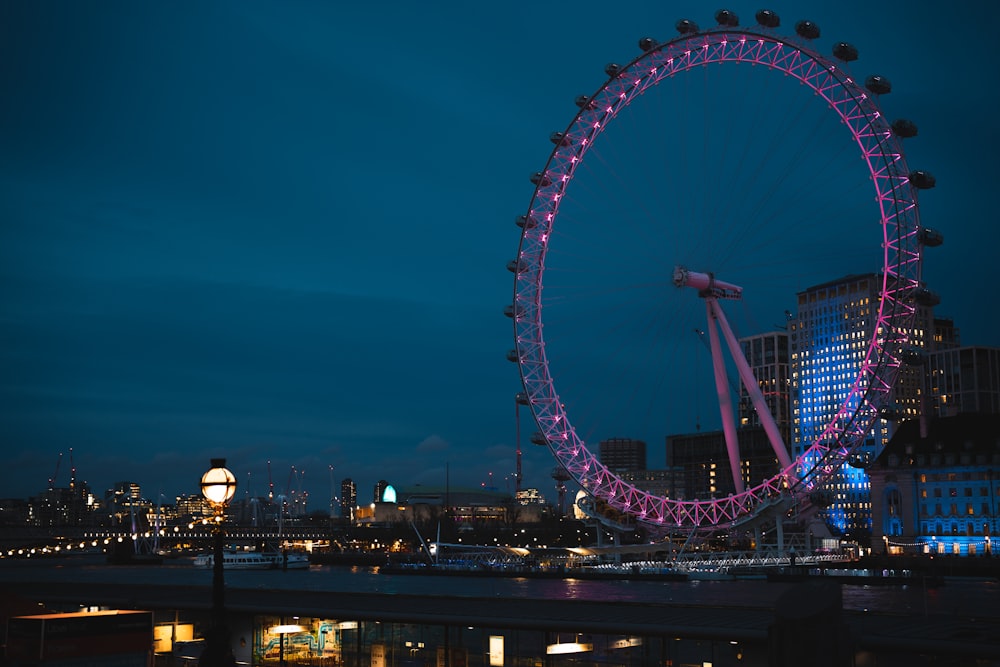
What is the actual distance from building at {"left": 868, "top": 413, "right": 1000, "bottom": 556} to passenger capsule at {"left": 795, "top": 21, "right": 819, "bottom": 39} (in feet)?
214

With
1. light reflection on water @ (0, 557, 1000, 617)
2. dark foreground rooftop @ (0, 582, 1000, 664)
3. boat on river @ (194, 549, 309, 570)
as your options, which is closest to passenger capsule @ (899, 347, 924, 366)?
light reflection on water @ (0, 557, 1000, 617)

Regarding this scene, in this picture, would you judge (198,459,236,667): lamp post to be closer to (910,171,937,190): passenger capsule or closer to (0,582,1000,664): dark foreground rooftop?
(0,582,1000,664): dark foreground rooftop

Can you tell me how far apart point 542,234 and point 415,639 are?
57.5 meters

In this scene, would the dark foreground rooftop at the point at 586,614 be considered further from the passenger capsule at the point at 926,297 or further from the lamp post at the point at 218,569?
the passenger capsule at the point at 926,297

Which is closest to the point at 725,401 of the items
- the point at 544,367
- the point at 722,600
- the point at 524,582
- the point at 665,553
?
the point at 544,367

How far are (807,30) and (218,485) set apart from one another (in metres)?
58.5

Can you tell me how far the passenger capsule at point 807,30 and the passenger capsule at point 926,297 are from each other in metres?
17.0

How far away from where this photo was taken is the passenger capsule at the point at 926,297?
6450cm

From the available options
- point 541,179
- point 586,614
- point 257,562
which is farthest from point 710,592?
point 257,562

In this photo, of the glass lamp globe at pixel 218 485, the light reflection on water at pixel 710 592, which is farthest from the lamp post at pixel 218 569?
the light reflection on water at pixel 710 592

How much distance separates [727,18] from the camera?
69.1 m

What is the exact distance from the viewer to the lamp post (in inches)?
655

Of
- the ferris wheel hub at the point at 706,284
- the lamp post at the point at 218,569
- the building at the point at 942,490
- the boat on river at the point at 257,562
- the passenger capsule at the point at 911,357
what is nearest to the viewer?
the lamp post at the point at 218,569

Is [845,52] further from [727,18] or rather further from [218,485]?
[218,485]
